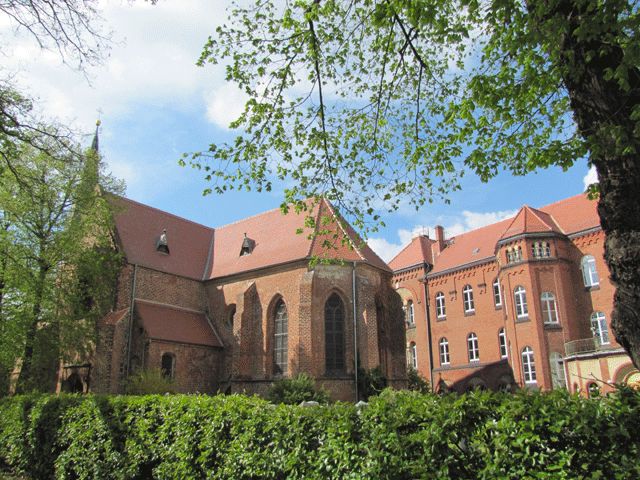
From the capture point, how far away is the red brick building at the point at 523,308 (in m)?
29.5

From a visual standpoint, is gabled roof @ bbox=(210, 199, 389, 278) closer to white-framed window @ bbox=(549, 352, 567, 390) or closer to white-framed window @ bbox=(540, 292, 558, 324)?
white-framed window @ bbox=(540, 292, 558, 324)

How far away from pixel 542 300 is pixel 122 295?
24.1 m

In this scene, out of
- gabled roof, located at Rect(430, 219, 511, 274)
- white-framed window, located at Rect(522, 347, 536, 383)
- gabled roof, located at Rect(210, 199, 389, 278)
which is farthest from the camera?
gabled roof, located at Rect(430, 219, 511, 274)

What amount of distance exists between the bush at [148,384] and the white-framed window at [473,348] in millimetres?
22733

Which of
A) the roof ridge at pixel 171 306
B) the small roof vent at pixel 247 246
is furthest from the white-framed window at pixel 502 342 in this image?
the roof ridge at pixel 171 306

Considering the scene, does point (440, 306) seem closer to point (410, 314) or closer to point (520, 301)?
point (410, 314)

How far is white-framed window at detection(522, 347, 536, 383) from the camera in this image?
1194 inches

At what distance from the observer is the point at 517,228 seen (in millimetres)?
32875

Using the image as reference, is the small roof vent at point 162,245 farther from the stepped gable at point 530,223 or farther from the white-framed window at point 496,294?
the white-framed window at point 496,294

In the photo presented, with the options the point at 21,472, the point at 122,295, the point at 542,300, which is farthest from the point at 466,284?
the point at 21,472

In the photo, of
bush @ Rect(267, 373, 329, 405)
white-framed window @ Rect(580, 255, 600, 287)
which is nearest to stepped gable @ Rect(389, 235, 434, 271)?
white-framed window @ Rect(580, 255, 600, 287)

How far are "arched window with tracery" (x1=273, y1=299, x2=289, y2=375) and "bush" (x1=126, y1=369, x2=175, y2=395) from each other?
16.3ft

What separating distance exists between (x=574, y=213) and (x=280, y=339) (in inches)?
856

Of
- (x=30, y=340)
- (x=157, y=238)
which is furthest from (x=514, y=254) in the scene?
(x=30, y=340)
